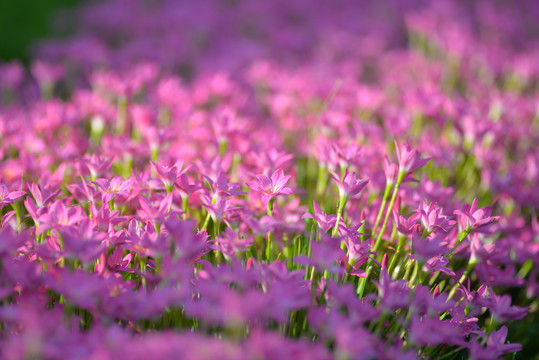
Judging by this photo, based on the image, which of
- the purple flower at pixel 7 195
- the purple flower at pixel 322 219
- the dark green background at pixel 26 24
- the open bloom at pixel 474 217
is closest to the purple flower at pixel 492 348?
the open bloom at pixel 474 217

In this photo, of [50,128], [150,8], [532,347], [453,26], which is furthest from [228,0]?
[532,347]

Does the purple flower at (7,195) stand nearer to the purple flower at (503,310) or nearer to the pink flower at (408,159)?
the pink flower at (408,159)

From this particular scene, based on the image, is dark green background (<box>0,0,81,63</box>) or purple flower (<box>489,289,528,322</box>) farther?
dark green background (<box>0,0,81,63</box>)

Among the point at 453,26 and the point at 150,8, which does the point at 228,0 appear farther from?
the point at 453,26

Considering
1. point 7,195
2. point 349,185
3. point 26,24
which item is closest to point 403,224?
point 349,185

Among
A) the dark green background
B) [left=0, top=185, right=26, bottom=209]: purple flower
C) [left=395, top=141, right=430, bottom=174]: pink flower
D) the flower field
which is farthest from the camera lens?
the dark green background

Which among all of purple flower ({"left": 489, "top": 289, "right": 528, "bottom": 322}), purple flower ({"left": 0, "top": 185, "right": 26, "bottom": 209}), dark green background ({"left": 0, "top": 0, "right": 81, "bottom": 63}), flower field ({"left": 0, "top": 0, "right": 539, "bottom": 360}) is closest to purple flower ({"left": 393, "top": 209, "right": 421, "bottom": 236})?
flower field ({"left": 0, "top": 0, "right": 539, "bottom": 360})

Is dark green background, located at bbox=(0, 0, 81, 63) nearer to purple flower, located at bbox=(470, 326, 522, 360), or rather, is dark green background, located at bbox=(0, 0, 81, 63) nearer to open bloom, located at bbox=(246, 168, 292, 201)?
open bloom, located at bbox=(246, 168, 292, 201)
